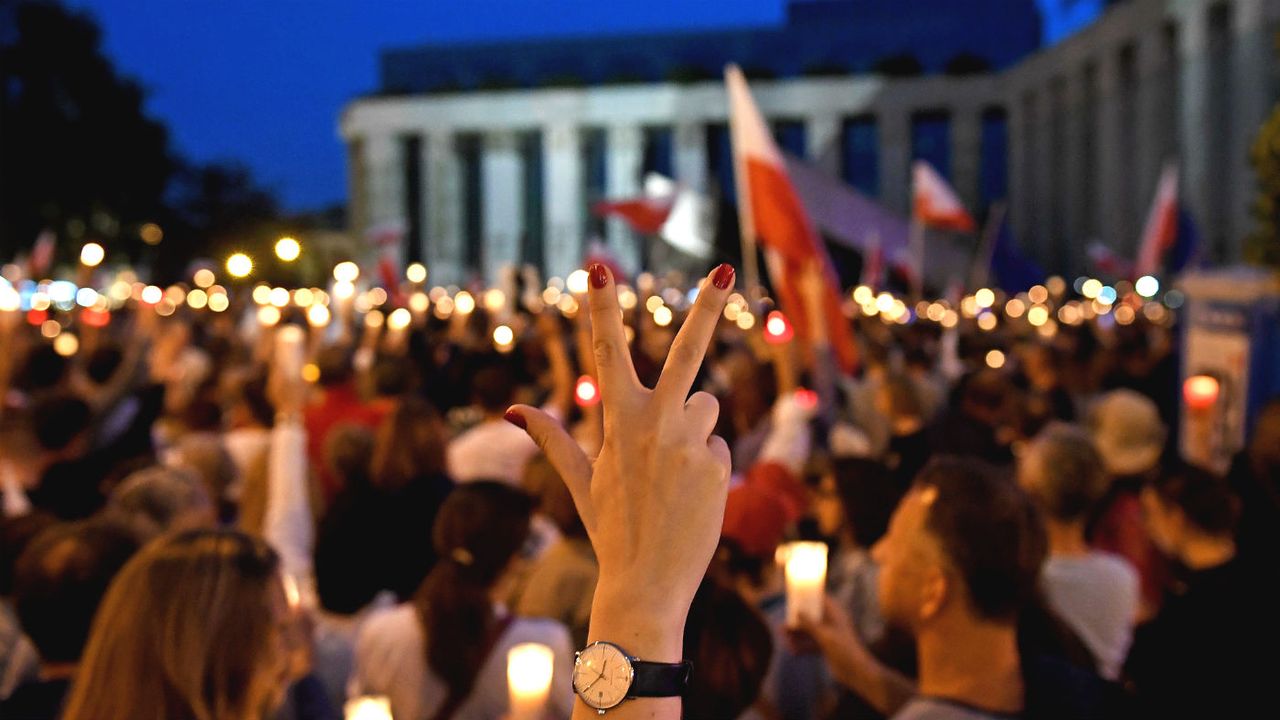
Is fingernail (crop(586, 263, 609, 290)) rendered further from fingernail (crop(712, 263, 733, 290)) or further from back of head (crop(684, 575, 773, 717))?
back of head (crop(684, 575, 773, 717))

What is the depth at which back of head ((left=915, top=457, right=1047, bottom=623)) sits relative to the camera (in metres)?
3.19

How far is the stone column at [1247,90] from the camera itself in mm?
26688

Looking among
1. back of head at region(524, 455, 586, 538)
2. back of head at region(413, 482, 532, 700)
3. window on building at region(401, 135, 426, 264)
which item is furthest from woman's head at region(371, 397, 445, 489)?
window on building at region(401, 135, 426, 264)

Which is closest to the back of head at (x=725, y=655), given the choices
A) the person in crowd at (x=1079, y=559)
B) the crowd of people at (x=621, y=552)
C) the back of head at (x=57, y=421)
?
the crowd of people at (x=621, y=552)

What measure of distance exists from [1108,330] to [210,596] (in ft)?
56.1

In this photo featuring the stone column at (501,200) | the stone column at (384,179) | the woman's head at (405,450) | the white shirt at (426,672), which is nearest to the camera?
the white shirt at (426,672)

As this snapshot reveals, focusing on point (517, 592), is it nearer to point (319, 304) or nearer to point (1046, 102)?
point (319, 304)

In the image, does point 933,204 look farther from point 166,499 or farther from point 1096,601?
point 166,499

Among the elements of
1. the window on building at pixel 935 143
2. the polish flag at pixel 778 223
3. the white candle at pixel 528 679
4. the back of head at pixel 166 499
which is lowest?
the white candle at pixel 528 679

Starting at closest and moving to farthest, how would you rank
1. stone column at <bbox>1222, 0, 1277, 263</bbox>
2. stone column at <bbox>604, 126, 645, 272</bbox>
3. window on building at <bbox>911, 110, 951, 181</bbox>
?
stone column at <bbox>1222, 0, 1277, 263</bbox>, stone column at <bbox>604, 126, 645, 272</bbox>, window on building at <bbox>911, 110, 951, 181</bbox>

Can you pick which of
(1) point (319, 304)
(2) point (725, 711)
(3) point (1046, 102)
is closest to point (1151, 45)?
(3) point (1046, 102)

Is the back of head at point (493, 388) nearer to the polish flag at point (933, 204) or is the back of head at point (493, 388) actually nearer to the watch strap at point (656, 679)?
the watch strap at point (656, 679)

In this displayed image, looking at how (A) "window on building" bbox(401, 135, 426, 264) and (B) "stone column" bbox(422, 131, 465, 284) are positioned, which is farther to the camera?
(A) "window on building" bbox(401, 135, 426, 264)

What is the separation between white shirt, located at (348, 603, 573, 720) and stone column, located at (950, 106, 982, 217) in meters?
46.8
